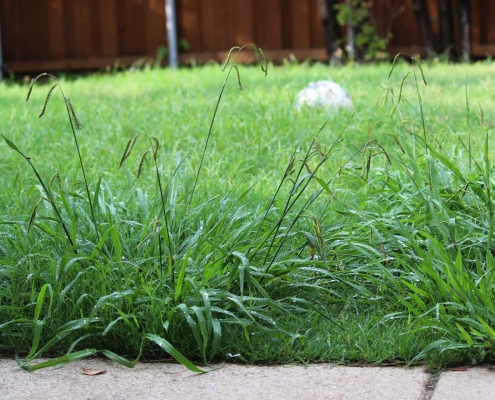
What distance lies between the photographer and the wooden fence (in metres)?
9.98

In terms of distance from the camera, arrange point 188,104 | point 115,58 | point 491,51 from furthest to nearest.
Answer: point 115,58, point 491,51, point 188,104

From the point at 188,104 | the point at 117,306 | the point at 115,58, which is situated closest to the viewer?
the point at 117,306

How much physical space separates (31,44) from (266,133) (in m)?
7.02

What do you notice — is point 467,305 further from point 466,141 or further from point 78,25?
point 78,25

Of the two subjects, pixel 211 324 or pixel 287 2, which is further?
pixel 287 2

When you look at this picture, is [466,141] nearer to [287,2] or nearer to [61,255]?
[61,255]

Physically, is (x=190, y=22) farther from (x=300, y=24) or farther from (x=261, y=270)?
(x=261, y=270)

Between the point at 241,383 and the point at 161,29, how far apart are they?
29.2 feet

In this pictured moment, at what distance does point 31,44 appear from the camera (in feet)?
36.4

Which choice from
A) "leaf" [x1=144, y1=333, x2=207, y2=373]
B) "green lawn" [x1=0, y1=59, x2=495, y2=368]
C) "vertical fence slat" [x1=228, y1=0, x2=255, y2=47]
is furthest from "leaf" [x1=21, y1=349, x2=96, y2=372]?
"vertical fence slat" [x1=228, y1=0, x2=255, y2=47]

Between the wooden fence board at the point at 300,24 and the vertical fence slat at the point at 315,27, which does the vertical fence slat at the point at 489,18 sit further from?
the wooden fence board at the point at 300,24

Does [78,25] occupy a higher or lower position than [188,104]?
higher

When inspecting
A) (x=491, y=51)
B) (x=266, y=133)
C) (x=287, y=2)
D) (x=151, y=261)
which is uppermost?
(x=287, y=2)

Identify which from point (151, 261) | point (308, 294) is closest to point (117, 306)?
point (151, 261)
